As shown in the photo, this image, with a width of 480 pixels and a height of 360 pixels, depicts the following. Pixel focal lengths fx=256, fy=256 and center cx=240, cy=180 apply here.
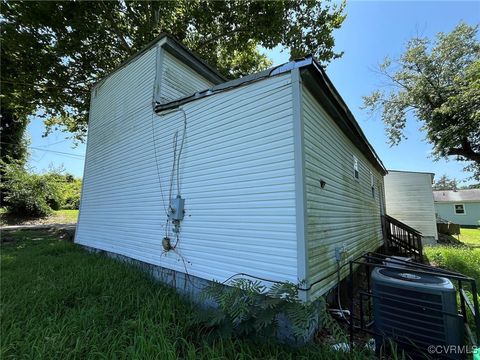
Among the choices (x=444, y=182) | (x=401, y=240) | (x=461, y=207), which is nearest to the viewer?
(x=401, y=240)

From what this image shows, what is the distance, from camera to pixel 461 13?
13.8m

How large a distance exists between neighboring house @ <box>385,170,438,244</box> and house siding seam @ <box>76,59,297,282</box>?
14.1 m

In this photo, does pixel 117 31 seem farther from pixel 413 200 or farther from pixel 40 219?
pixel 413 200

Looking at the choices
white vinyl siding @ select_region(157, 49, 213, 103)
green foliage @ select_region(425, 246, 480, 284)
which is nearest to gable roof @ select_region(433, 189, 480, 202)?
green foliage @ select_region(425, 246, 480, 284)

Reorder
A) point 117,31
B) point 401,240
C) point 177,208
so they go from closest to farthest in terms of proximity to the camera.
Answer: point 177,208, point 117,31, point 401,240

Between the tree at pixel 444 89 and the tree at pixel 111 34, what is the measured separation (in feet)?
23.5

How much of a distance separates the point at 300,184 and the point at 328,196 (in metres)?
1.28

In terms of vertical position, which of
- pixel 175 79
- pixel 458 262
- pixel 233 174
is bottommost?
pixel 458 262

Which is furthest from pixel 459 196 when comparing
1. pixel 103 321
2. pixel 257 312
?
pixel 103 321

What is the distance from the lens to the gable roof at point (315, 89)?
140 inches

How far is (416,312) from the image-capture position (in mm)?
2693

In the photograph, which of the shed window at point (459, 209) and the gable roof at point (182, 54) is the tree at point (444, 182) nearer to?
the shed window at point (459, 209)

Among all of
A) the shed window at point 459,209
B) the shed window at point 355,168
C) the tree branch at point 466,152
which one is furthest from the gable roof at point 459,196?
the shed window at point 355,168

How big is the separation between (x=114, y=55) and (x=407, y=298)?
13186 millimetres
